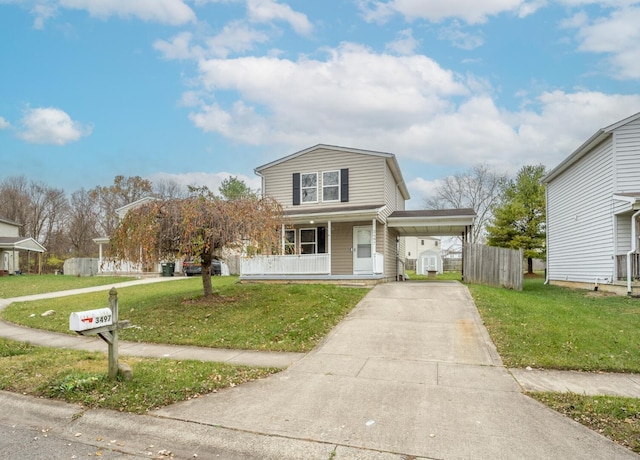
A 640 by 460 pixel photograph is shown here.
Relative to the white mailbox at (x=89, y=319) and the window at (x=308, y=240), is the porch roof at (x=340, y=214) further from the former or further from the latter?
the white mailbox at (x=89, y=319)

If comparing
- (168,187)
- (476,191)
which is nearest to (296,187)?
(476,191)

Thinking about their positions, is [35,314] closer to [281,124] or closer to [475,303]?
[475,303]

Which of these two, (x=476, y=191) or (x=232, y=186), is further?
(x=232, y=186)

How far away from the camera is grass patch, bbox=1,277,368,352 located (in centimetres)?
782

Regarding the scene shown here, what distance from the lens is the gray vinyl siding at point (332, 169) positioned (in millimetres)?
16797

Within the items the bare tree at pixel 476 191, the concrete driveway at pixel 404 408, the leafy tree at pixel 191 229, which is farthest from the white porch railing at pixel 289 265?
the bare tree at pixel 476 191

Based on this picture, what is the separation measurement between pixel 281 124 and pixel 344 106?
374 cm

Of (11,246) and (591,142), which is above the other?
(591,142)

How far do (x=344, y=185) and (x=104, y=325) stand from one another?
1315cm

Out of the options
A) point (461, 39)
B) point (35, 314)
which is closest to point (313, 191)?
point (461, 39)

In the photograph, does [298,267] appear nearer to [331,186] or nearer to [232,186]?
[331,186]

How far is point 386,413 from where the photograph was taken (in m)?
4.25

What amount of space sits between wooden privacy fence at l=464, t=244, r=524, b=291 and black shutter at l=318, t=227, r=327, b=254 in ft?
19.4

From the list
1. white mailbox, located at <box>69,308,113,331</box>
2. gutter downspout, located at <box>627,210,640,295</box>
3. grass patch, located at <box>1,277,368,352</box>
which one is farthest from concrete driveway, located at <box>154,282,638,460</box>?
gutter downspout, located at <box>627,210,640,295</box>
